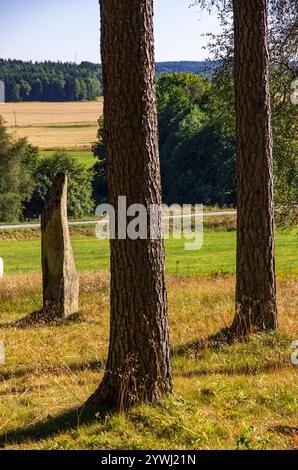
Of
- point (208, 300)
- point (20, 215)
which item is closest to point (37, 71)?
point (20, 215)

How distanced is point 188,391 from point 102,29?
368cm

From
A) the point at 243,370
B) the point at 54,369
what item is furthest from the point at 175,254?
the point at 243,370

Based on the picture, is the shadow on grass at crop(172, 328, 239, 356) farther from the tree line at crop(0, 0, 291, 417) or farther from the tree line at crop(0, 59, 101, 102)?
the tree line at crop(0, 59, 101, 102)

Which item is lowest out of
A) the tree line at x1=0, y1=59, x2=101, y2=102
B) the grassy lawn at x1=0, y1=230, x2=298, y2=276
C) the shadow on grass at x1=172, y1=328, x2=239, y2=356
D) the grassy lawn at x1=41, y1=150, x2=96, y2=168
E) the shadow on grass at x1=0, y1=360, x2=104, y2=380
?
the grassy lawn at x1=0, y1=230, x2=298, y2=276

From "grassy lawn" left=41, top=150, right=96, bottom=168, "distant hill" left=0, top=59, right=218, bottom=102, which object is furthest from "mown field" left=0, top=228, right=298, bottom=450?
"distant hill" left=0, top=59, right=218, bottom=102

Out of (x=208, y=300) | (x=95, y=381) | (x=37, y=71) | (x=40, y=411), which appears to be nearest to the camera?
(x=40, y=411)

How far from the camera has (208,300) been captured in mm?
13812

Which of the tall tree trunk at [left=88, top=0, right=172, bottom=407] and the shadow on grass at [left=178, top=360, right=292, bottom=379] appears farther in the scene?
the shadow on grass at [left=178, top=360, right=292, bottom=379]

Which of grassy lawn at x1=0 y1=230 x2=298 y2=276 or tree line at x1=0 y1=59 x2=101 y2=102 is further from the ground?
tree line at x1=0 y1=59 x2=101 y2=102

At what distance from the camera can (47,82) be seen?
125 m

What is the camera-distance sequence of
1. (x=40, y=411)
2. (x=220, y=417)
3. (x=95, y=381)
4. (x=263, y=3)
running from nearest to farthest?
(x=220, y=417), (x=40, y=411), (x=95, y=381), (x=263, y=3)

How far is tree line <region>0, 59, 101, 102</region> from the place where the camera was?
123 meters

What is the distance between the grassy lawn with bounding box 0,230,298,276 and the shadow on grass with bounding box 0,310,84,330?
13446 millimetres

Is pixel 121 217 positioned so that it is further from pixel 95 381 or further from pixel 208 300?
pixel 208 300
